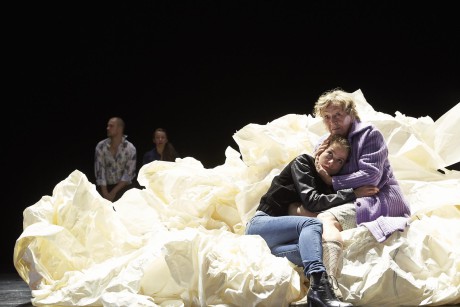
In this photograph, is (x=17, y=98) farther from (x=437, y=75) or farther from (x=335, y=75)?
(x=437, y=75)

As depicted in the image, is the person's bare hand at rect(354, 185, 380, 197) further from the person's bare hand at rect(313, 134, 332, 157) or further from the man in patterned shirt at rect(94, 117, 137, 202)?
the man in patterned shirt at rect(94, 117, 137, 202)

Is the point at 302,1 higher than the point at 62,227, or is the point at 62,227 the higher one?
the point at 302,1

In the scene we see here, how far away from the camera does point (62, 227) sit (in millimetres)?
3293

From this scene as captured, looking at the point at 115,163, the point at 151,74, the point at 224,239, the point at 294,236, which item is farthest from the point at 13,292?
the point at 151,74

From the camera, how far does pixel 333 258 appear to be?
275 cm

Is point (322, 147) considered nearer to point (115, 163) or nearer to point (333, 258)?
point (333, 258)

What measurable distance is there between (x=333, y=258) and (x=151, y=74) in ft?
10.8

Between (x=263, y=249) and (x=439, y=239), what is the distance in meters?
0.71

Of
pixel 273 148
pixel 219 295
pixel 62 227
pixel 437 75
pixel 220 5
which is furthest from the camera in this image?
pixel 220 5

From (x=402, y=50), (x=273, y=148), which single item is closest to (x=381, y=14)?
(x=402, y=50)

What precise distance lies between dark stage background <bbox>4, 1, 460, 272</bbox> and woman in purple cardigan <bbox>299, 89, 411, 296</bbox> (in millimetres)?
2308

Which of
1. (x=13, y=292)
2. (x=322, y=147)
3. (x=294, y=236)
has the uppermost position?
(x=322, y=147)

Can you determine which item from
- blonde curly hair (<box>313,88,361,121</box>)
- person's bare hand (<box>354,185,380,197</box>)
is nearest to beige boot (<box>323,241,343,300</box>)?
person's bare hand (<box>354,185,380,197</box>)

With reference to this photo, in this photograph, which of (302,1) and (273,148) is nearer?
(273,148)
